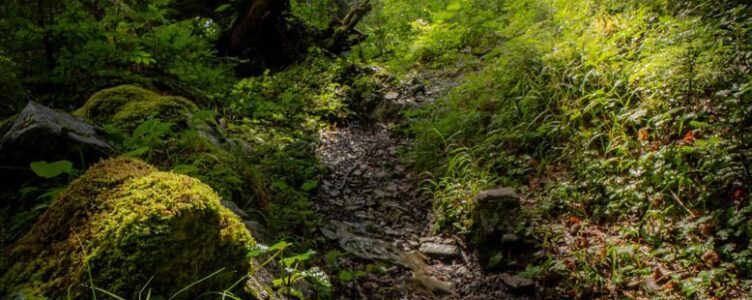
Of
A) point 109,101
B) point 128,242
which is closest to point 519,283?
point 128,242

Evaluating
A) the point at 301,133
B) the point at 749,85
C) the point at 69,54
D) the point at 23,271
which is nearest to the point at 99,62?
the point at 69,54

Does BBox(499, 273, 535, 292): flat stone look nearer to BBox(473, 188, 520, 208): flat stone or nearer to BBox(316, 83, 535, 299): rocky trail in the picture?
BBox(316, 83, 535, 299): rocky trail

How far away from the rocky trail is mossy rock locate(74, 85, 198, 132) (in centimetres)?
202

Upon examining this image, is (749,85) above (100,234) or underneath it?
above

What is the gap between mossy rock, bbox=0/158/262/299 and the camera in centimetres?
177

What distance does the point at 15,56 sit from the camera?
502cm

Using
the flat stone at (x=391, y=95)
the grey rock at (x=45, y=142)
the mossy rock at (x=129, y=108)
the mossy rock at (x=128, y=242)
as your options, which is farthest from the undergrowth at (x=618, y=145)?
the grey rock at (x=45, y=142)

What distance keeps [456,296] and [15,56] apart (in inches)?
216

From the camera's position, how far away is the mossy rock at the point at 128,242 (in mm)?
1771

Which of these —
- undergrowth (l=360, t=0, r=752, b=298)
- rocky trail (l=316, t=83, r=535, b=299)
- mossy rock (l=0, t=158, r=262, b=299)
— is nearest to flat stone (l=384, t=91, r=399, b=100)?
rocky trail (l=316, t=83, r=535, b=299)

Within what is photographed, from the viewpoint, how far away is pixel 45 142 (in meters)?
2.94

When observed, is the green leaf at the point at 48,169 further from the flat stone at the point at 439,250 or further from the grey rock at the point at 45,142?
the flat stone at the point at 439,250

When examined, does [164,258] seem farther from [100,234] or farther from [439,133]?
[439,133]

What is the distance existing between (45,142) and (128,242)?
170cm
